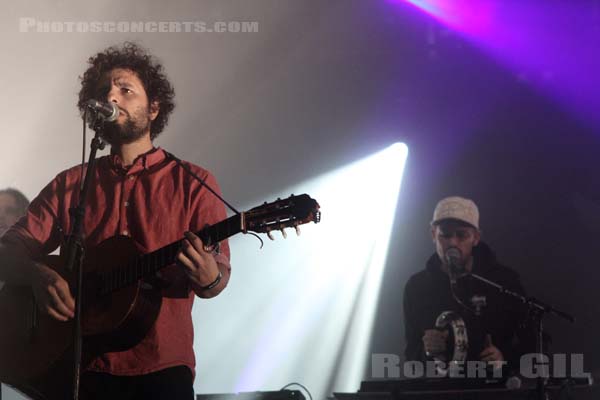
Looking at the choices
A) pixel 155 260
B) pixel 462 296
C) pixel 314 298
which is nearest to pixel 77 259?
pixel 155 260

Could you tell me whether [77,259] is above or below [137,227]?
below

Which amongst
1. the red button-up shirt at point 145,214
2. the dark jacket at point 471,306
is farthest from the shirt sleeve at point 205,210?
the dark jacket at point 471,306

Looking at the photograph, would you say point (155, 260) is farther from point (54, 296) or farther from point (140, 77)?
point (140, 77)

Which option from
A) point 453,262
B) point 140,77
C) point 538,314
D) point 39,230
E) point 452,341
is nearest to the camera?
point 39,230

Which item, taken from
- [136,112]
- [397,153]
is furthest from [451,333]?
[136,112]

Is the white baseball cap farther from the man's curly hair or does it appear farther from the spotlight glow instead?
the man's curly hair

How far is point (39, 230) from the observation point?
12.5 ft

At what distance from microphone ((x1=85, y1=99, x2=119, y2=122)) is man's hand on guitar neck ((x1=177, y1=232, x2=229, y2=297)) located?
0.59 meters

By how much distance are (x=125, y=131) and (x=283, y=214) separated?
3.48ft

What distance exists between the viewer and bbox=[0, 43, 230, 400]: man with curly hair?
3.32 meters

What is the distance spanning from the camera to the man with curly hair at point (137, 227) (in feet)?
10.9

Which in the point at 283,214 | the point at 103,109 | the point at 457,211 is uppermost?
the point at 457,211

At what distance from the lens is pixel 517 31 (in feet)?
19.3

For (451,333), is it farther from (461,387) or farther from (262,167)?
(262,167)
